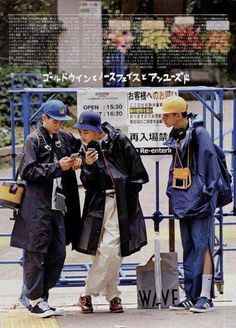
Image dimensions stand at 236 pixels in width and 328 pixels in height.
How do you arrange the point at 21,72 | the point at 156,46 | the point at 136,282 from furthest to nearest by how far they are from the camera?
the point at 21,72, the point at 156,46, the point at 136,282

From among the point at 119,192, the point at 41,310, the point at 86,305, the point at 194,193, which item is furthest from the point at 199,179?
the point at 41,310

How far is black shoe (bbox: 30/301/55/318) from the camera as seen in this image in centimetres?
709

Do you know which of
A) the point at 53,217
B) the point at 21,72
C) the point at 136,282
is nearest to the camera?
the point at 53,217

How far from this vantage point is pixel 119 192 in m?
7.03

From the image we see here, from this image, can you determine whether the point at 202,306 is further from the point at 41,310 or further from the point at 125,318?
the point at 41,310

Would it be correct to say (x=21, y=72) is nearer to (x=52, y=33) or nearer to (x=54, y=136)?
(x=52, y=33)

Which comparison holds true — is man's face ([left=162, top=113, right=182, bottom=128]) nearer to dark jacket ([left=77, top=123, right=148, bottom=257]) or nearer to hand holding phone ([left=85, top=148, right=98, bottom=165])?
dark jacket ([left=77, top=123, right=148, bottom=257])

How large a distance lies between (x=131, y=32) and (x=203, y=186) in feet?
38.7

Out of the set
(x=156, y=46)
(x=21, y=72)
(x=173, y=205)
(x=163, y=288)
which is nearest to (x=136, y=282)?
(x=163, y=288)

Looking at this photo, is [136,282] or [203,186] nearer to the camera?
[203,186]

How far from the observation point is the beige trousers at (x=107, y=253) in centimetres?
705

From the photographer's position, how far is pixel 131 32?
1850 centimetres

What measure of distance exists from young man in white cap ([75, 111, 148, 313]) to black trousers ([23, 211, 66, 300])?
0.18 metres

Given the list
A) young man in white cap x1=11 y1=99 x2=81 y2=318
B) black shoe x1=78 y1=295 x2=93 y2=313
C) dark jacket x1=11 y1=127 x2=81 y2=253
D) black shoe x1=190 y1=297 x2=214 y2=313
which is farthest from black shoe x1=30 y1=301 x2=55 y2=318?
black shoe x1=190 y1=297 x2=214 y2=313
